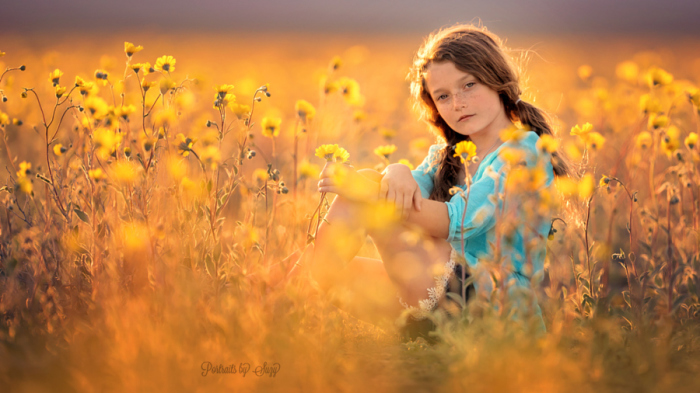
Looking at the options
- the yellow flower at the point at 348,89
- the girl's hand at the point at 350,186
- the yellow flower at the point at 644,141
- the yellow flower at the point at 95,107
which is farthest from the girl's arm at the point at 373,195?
the yellow flower at the point at 644,141

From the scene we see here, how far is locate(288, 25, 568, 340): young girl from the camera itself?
1659 mm

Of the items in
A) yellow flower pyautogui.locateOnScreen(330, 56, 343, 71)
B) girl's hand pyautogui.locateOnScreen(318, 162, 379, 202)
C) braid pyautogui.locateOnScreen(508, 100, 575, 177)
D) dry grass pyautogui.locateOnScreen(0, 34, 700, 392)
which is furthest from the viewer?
braid pyautogui.locateOnScreen(508, 100, 575, 177)

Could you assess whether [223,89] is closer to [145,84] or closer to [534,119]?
[145,84]

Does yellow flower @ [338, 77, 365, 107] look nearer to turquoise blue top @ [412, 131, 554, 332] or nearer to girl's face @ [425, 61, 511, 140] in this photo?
girl's face @ [425, 61, 511, 140]

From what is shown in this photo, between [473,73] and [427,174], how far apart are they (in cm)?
62

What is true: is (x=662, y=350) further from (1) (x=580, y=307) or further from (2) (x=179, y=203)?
(2) (x=179, y=203)

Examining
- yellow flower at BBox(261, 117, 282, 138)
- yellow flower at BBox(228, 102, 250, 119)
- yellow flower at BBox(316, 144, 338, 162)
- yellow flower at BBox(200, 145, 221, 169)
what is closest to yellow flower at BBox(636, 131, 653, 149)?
yellow flower at BBox(316, 144, 338, 162)

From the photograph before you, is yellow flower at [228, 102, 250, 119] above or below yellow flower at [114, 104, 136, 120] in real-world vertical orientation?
above

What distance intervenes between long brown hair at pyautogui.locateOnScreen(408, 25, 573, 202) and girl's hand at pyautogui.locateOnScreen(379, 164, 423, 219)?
636 millimetres

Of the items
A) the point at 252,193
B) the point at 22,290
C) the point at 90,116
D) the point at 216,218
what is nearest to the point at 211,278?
the point at 216,218

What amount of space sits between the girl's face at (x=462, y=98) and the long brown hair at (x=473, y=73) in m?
0.03

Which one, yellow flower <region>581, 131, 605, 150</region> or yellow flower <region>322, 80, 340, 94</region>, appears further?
yellow flower <region>581, 131, 605, 150</region>

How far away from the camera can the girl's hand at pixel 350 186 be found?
1.79m

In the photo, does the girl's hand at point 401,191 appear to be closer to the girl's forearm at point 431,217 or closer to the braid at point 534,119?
the girl's forearm at point 431,217
